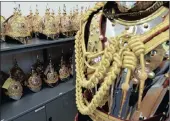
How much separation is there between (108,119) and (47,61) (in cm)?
111

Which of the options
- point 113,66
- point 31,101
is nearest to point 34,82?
point 31,101

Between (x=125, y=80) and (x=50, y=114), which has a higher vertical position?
(x=125, y=80)

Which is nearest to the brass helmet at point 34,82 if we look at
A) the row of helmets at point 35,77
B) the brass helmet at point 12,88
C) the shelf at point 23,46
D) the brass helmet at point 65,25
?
the row of helmets at point 35,77

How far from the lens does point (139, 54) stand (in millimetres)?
463

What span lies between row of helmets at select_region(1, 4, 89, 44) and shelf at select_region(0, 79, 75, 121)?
0.36 metres

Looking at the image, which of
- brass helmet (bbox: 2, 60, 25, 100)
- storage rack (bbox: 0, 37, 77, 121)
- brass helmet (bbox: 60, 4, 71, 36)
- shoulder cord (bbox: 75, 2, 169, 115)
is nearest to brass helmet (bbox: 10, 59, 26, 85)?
brass helmet (bbox: 2, 60, 25, 100)

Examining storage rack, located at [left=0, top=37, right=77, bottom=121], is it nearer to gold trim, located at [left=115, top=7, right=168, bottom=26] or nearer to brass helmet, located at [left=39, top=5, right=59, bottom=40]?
brass helmet, located at [left=39, top=5, right=59, bottom=40]

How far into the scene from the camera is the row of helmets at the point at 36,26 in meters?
1.13

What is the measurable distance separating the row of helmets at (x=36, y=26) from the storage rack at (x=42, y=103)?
0.05 meters

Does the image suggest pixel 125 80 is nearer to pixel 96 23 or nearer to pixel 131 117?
pixel 131 117

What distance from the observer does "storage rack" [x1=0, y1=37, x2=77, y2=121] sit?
1.12m

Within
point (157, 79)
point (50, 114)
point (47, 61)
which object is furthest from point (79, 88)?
point (47, 61)

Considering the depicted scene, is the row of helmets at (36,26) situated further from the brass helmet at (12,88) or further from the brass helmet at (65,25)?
the brass helmet at (12,88)

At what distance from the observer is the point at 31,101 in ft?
4.25
